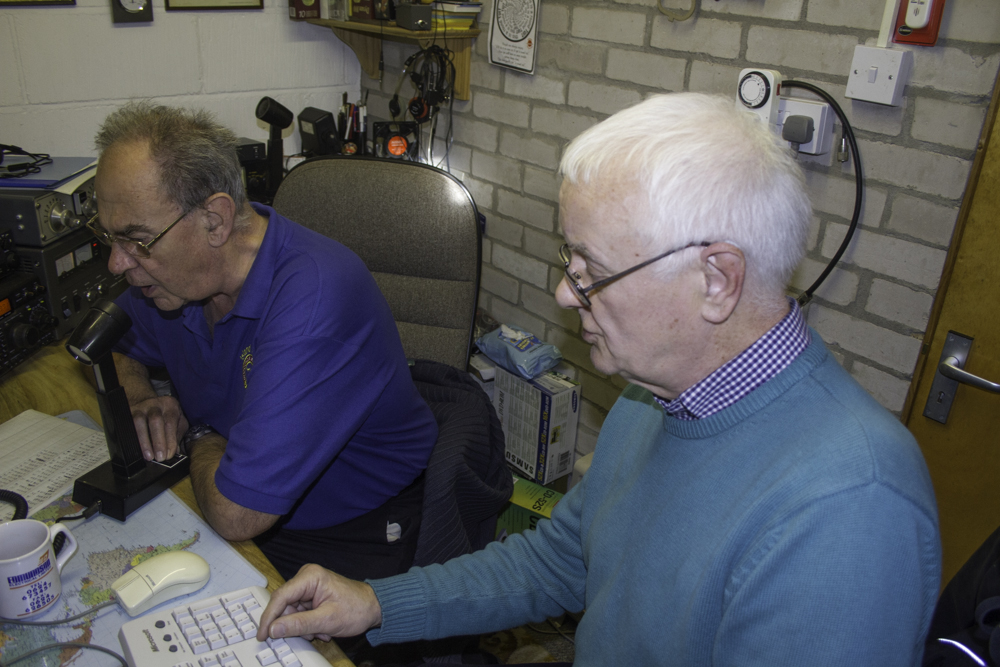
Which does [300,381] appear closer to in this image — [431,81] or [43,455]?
[43,455]

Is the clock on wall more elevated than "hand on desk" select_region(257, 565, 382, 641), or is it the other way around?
the clock on wall

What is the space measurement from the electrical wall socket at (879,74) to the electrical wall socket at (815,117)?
69 mm

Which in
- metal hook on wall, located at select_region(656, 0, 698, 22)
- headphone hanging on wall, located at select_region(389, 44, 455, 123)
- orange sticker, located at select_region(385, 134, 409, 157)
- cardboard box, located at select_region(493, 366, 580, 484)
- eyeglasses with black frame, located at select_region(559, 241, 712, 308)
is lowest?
cardboard box, located at select_region(493, 366, 580, 484)

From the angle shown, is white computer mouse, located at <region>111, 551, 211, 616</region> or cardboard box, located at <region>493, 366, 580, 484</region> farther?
cardboard box, located at <region>493, 366, 580, 484</region>

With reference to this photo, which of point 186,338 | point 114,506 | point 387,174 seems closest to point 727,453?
point 114,506

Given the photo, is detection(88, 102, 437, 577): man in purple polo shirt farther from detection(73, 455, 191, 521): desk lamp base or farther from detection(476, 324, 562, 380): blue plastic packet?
detection(476, 324, 562, 380): blue plastic packet

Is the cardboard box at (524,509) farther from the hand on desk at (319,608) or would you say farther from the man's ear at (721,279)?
the man's ear at (721,279)

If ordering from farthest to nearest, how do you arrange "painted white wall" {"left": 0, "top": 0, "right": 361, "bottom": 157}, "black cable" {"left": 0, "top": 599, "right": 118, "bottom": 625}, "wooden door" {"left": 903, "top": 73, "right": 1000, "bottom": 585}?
"painted white wall" {"left": 0, "top": 0, "right": 361, "bottom": 157}, "wooden door" {"left": 903, "top": 73, "right": 1000, "bottom": 585}, "black cable" {"left": 0, "top": 599, "right": 118, "bottom": 625}

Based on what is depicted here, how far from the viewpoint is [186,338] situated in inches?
58.7

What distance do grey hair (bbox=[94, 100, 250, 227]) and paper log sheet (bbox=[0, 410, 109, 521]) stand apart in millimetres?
462

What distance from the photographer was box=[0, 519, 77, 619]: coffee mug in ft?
3.00

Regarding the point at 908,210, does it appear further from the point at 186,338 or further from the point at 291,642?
Result: the point at 186,338

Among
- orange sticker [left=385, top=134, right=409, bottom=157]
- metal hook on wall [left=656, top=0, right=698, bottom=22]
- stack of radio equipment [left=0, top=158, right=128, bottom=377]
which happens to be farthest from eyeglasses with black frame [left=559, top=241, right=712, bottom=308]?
orange sticker [left=385, top=134, right=409, bottom=157]

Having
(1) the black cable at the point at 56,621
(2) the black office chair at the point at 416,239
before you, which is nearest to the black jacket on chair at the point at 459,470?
(2) the black office chair at the point at 416,239
